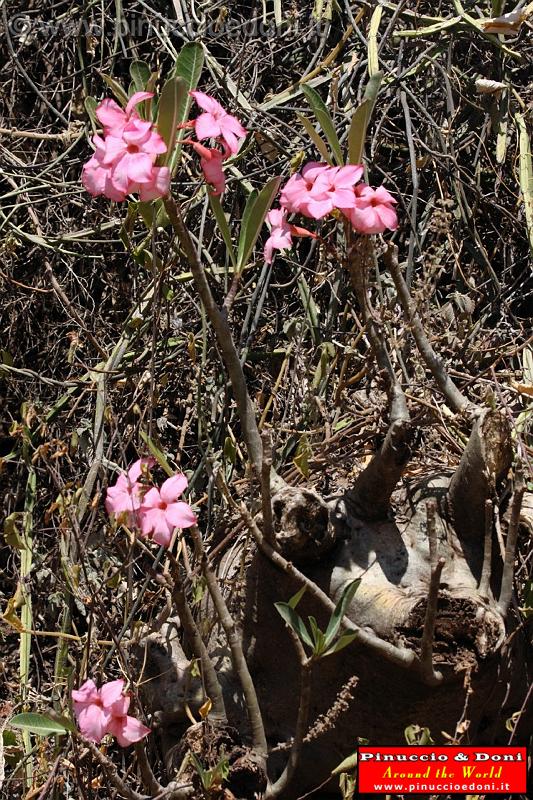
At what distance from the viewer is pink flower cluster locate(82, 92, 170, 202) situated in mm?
1111

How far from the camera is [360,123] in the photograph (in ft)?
4.16

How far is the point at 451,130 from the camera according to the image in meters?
2.07

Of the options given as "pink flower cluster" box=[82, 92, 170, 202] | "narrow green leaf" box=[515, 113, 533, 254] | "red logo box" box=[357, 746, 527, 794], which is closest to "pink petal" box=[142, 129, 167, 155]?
"pink flower cluster" box=[82, 92, 170, 202]

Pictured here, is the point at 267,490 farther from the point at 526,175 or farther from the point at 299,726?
the point at 526,175

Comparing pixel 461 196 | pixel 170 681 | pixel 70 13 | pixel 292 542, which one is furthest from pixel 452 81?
pixel 170 681

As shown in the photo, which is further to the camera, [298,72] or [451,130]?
[298,72]

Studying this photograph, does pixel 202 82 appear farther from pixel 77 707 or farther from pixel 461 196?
pixel 77 707

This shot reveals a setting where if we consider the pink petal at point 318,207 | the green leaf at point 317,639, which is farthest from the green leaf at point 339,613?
the pink petal at point 318,207

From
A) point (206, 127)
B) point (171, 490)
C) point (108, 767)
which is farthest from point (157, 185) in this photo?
point (108, 767)

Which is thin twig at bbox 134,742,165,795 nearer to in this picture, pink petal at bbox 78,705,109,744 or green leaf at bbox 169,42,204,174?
pink petal at bbox 78,705,109,744

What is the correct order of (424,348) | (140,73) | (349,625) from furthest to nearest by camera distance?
(424,348) → (140,73) → (349,625)

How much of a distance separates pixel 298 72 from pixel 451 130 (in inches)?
16.9

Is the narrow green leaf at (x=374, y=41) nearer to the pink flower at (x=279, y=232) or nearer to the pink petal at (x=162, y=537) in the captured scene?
the pink flower at (x=279, y=232)

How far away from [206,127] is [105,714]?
0.81 m
